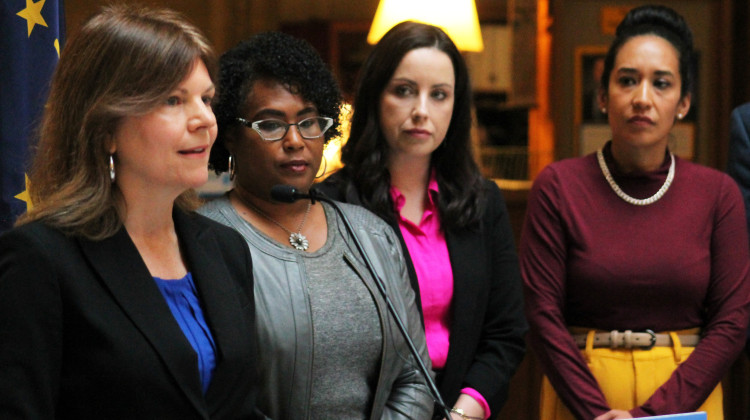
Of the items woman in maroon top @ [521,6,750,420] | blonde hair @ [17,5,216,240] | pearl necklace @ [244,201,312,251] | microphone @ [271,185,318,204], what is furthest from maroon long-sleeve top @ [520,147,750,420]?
blonde hair @ [17,5,216,240]

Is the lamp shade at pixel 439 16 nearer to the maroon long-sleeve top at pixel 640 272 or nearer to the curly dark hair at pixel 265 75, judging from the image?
the maroon long-sleeve top at pixel 640 272

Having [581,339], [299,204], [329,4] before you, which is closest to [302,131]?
[299,204]

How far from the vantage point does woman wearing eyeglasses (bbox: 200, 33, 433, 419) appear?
1.77 meters

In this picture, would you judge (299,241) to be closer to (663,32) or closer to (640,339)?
(640,339)

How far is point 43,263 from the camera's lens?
1.34 meters

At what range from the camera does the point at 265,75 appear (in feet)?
6.35

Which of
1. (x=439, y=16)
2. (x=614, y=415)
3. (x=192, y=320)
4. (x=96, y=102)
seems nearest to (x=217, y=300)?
(x=192, y=320)

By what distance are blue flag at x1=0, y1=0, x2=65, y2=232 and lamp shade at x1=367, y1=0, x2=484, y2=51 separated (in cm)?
181

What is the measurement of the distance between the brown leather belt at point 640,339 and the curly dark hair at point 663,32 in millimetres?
641

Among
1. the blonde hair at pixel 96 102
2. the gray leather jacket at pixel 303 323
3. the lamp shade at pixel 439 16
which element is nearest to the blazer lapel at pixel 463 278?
the gray leather jacket at pixel 303 323

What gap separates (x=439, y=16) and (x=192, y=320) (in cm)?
234

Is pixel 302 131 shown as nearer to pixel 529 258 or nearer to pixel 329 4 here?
pixel 529 258

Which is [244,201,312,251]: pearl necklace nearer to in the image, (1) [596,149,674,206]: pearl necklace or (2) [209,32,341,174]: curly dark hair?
(2) [209,32,341,174]: curly dark hair

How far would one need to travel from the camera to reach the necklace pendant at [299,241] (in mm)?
1892
